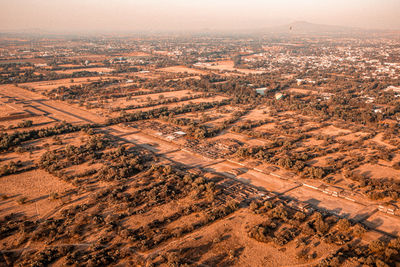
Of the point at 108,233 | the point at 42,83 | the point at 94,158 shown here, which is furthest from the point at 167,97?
the point at 108,233

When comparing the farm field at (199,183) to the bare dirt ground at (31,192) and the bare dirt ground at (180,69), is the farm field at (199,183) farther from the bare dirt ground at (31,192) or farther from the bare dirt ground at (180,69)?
the bare dirt ground at (180,69)

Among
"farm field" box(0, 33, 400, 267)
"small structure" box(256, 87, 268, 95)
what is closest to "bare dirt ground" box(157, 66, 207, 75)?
"small structure" box(256, 87, 268, 95)

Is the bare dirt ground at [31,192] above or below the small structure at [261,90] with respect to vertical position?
below

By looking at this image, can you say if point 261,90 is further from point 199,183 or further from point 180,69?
point 199,183

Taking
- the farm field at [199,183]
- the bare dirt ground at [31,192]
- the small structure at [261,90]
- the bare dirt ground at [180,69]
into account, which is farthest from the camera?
→ the bare dirt ground at [180,69]

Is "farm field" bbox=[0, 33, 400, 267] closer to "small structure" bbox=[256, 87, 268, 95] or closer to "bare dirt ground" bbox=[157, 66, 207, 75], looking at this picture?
"small structure" bbox=[256, 87, 268, 95]

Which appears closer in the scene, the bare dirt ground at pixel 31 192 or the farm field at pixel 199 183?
the farm field at pixel 199 183

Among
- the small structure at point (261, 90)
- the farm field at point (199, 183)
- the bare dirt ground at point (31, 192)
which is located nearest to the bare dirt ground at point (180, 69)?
the small structure at point (261, 90)

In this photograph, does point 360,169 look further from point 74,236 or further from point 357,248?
point 74,236

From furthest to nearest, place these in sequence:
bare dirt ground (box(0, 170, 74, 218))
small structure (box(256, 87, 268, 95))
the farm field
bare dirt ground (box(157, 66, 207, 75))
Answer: bare dirt ground (box(157, 66, 207, 75))
small structure (box(256, 87, 268, 95))
bare dirt ground (box(0, 170, 74, 218))
the farm field

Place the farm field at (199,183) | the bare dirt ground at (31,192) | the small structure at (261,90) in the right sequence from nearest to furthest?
the farm field at (199,183)
the bare dirt ground at (31,192)
the small structure at (261,90)

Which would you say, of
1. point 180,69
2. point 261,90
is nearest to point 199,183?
point 261,90
